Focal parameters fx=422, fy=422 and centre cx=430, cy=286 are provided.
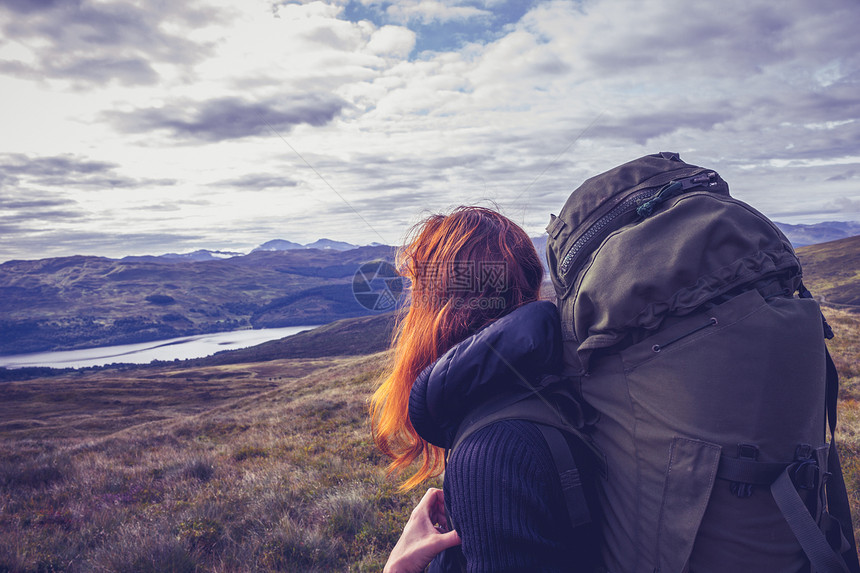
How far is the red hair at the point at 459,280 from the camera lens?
228cm

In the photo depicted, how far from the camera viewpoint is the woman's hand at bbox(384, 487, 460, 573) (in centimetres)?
207

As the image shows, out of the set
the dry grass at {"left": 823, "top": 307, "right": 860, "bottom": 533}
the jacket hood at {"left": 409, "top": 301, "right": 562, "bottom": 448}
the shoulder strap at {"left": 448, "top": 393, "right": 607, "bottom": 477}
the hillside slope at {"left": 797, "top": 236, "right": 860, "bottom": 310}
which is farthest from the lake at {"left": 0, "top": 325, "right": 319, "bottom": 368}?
the hillside slope at {"left": 797, "top": 236, "right": 860, "bottom": 310}

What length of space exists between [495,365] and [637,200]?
0.99m

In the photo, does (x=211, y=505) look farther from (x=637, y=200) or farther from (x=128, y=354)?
(x=128, y=354)

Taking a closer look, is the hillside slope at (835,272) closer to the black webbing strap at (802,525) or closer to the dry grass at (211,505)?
the dry grass at (211,505)

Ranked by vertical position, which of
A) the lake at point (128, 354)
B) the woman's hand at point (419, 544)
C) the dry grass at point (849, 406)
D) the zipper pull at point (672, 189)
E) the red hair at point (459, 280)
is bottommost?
the lake at point (128, 354)

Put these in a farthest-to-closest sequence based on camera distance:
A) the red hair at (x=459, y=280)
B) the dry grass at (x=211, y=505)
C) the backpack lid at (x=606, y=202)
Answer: the dry grass at (x=211, y=505) < the red hair at (x=459, y=280) < the backpack lid at (x=606, y=202)

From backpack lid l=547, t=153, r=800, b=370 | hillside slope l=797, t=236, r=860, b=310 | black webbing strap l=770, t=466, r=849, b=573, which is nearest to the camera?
black webbing strap l=770, t=466, r=849, b=573

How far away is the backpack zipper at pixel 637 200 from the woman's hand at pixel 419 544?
1.38 meters

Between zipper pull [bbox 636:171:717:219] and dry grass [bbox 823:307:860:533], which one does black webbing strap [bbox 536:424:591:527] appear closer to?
zipper pull [bbox 636:171:717:219]

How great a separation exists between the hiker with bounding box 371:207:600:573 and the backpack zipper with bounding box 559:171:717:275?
279 millimetres

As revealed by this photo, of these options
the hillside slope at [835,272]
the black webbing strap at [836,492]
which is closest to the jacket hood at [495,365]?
the black webbing strap at [836,492]

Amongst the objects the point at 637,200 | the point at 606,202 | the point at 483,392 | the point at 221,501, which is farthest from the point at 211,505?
the point at 637,200

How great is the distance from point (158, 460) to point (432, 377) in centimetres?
1052
